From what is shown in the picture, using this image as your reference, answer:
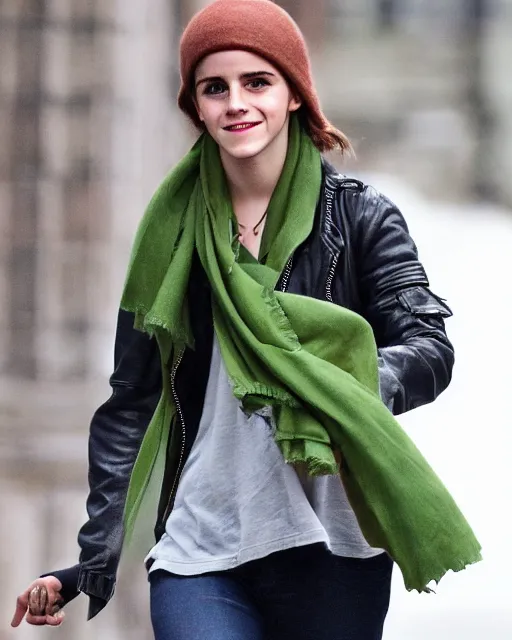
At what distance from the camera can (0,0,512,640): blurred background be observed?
243 inches

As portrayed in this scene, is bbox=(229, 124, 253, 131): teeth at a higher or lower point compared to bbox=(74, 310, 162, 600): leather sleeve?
higher

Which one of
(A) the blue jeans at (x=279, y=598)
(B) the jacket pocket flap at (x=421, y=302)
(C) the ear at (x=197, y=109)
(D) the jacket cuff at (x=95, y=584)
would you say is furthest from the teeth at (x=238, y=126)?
(D) the jacket cuff at (x=95, y=584)

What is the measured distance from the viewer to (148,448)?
9.28 feet

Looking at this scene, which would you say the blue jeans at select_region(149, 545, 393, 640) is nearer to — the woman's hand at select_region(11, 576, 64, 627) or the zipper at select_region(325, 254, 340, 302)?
the woman's hand at select_region(11, 576, 64, 627)

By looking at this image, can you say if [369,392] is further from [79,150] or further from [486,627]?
[79,150]

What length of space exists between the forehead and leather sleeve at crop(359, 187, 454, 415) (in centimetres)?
29

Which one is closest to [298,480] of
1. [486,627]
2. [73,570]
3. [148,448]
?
[148,448]

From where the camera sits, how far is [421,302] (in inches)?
107

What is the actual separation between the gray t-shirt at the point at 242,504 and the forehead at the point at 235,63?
1.65ft

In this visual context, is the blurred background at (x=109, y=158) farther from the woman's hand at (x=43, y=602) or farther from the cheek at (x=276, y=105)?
the cheek at (x=276, y=105)

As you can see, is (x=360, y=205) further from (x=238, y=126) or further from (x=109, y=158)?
(x=109, y=158)

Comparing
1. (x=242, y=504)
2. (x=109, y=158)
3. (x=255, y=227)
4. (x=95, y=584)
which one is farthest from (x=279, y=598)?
(x=109, y=158)

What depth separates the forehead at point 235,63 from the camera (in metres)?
2.76

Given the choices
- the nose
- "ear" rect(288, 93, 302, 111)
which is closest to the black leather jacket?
"ear" rect(288, 93, 302, 111)
